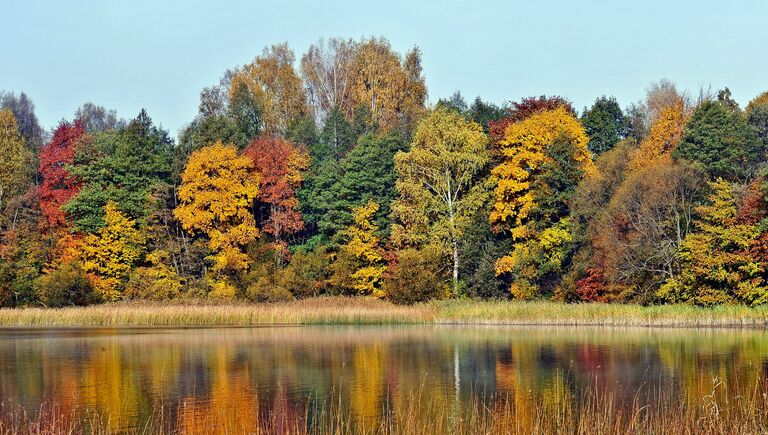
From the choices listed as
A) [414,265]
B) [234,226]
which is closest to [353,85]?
[234,226]

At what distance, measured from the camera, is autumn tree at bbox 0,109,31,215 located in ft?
234

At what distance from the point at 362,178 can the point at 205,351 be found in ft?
101

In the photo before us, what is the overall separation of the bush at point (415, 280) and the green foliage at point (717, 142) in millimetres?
15786

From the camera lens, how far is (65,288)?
61031mm

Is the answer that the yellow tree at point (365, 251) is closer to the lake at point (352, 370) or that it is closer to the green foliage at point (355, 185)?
the green foliage at point (355, 185)

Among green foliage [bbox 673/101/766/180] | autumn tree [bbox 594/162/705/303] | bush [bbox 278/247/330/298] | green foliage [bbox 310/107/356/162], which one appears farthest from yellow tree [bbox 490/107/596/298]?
green foliage [bbox 310/107/356/162]

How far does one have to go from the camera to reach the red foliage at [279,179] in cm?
6962

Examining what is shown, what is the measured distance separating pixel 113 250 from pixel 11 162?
12.4m

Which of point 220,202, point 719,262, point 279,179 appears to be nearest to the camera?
point 719,262

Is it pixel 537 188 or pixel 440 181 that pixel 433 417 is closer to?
pixel 537 188

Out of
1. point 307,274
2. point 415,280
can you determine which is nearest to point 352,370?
point 415,280

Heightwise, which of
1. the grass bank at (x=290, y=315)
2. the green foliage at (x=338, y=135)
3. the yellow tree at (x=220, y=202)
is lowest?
the grass bank at (x=290, y=315)

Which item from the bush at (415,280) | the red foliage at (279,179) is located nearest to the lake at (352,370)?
the bush at (415,280)

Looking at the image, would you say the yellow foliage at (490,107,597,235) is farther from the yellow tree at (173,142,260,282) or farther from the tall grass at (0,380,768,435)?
the tall grass at (0,380,768,435)
